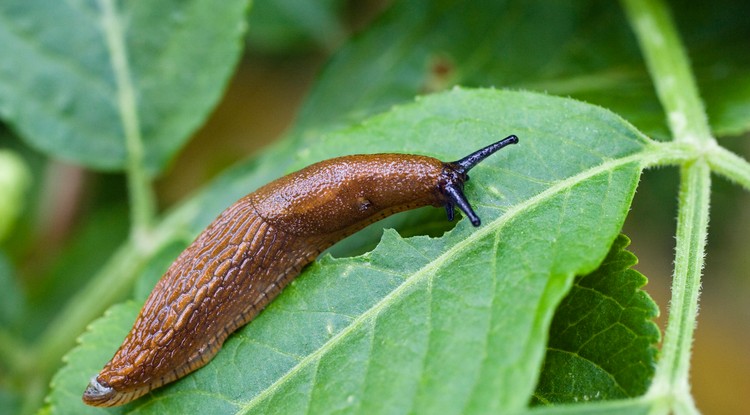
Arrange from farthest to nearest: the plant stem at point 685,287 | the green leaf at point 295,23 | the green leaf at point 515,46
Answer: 1. the green leaf at point 295,23
2. the green leaf at point 515,46
3. the plant stem at point 685,287

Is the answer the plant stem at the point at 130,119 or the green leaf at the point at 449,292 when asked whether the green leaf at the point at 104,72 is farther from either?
the green leaf at the point at 449,292

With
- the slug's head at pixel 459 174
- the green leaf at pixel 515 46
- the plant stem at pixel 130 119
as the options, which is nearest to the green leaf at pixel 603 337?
the slug's head at pixel 459 174

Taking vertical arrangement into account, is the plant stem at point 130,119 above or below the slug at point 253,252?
above

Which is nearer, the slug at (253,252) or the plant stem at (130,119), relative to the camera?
the slug at (253,252)

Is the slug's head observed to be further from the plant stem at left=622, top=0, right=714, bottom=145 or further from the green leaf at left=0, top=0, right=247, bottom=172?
the green leaf at left=0, top=0, right=247, bottom=172

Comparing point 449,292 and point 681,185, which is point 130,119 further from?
point 681,185

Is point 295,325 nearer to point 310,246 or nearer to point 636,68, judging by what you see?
point 310,246

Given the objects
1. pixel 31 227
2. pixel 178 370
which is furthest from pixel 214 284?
pixel 31 227
